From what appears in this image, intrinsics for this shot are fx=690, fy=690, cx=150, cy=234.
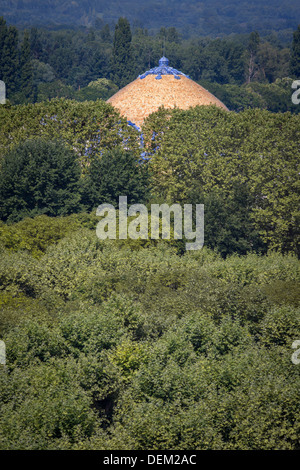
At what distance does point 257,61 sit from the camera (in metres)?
149

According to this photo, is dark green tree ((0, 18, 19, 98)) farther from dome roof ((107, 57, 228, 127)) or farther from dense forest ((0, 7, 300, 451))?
dense forest ((0, 7, 300, 451))

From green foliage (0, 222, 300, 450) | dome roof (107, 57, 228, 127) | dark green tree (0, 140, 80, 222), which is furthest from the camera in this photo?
dome roof (107, 57, 228, 127)

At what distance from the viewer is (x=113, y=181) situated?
147 feet

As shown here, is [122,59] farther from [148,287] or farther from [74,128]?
[148,287]

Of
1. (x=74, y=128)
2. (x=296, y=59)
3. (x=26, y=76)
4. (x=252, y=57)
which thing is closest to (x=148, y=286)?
(x=74, y=128)

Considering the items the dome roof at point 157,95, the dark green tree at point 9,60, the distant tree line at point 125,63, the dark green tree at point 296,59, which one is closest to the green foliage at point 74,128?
the dome roof at point 157,95

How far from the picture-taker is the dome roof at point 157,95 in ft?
187

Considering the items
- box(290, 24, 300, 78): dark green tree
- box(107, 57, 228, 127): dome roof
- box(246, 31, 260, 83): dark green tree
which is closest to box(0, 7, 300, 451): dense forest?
box(107, 57, 228, 127): dome roof

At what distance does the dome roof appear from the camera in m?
57.0

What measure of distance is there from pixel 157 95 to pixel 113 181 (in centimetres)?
1600

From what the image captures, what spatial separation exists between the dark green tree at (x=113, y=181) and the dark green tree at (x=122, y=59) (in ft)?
251

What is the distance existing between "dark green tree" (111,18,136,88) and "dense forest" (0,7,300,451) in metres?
69.0

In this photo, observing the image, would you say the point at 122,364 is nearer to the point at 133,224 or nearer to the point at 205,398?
the point at 205,398

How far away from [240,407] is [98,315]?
8555mm
